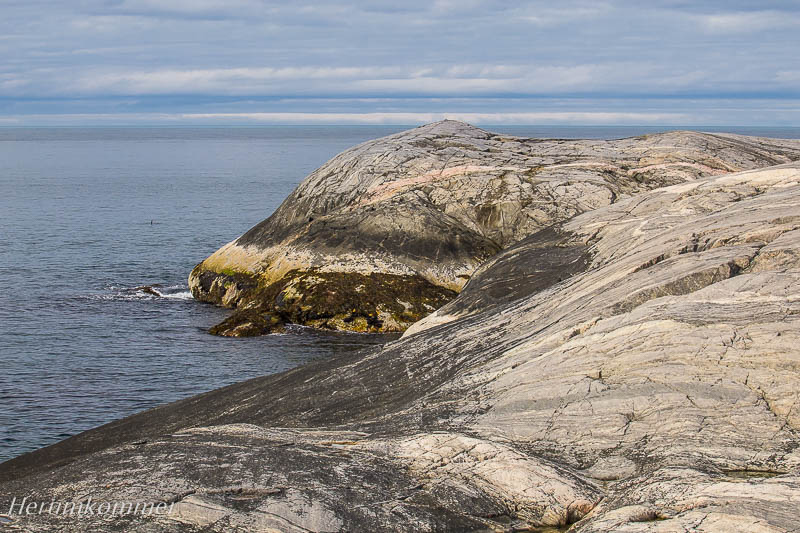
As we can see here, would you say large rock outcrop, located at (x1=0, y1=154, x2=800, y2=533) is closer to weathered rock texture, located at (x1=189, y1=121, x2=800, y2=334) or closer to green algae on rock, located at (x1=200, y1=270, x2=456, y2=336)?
green algae on rock, located at (x1=200, y1=270, x2=456, y2=336)

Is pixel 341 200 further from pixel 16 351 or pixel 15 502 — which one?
pixel 15 502

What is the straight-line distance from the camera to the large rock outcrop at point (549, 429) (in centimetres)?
967

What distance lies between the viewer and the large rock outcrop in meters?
9.67

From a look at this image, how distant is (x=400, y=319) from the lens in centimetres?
3130

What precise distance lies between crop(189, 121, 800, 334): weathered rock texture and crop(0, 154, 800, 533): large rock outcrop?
1522 cm

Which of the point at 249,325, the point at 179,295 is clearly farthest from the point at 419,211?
the point at 179,295

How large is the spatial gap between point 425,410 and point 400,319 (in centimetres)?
1775

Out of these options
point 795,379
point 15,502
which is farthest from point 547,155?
point 15,502

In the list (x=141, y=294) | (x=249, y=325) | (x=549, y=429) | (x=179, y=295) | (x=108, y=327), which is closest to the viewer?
(x=549, y=429)

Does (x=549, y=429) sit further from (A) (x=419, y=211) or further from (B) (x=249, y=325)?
(A) (x=419, y=211)

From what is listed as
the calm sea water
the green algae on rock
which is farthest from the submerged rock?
the calm sea water

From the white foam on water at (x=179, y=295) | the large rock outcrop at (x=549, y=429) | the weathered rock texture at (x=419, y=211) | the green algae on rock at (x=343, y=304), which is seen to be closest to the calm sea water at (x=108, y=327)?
the white foam on water at (x=179, y=295)

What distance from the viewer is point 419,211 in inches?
1367

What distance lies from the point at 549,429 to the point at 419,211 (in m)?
23.4
